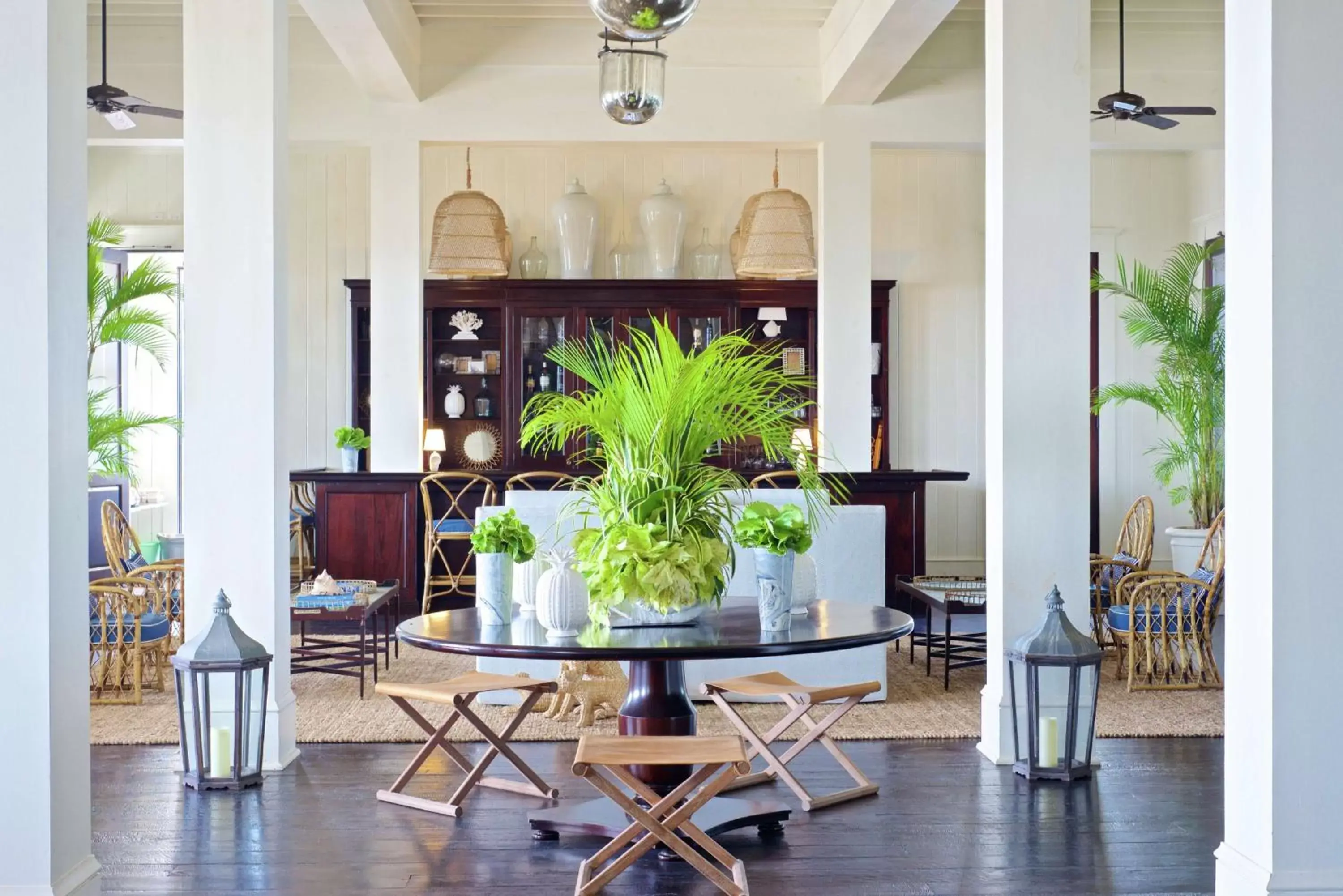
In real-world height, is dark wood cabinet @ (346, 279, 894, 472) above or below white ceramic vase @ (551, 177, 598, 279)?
below

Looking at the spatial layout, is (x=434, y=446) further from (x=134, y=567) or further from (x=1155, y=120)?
(x=1155, y=120)

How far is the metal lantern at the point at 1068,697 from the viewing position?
4.58 meters

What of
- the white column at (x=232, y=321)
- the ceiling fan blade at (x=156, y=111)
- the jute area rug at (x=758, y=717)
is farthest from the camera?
the ceiling fan blade at (x=156, y=111)

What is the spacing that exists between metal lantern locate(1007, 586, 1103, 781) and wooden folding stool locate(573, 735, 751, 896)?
1564mm

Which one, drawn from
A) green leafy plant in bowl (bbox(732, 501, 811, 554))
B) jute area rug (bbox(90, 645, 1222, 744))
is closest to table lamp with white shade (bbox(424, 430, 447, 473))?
jute area rug (bbox(90, 645, 1222, 744))

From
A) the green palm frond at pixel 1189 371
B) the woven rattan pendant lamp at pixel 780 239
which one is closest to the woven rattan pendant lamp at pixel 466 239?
the woven rattan pendant lamp at pixel 780 239

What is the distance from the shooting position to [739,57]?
29.5ft

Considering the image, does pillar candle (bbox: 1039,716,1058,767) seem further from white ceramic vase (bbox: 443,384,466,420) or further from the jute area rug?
white ceramic vase (bbox: 443,384,466,420)

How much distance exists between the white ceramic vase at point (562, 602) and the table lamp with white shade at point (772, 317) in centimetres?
703

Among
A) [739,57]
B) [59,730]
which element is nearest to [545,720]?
[59,730]

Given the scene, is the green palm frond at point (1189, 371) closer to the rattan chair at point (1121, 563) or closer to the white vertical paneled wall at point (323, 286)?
the rattan chair at point (1121, 563)

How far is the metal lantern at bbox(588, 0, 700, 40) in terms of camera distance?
11.9 ft

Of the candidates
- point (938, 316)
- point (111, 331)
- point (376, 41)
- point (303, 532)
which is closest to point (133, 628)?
point (111, 331)

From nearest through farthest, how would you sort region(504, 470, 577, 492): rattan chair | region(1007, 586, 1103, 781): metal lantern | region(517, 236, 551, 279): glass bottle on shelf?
region(1007, 586, 1103, 781): metal lantern, region(504, 470, 577, 492): rattan chair, region(517, 236, 551, 279): glass bottle on shelf
